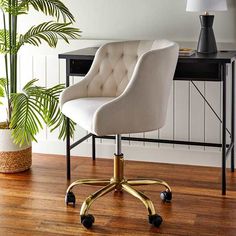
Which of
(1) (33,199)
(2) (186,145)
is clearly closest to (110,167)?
(2) (186,145)

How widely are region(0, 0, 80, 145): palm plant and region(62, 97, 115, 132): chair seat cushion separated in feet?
1.44

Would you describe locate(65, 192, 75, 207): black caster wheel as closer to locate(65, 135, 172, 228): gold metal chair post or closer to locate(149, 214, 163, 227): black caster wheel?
locate(65, 135, 172, 228): gold metal chair post

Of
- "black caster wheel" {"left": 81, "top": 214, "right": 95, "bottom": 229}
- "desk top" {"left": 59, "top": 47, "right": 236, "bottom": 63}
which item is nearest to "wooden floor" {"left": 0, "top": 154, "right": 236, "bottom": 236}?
"black caster wheel" {"left": 81, "top": 214, "right": 95, "bottom": 229}

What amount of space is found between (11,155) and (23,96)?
429 mm

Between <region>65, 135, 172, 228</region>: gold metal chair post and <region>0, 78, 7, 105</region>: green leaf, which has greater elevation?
<region>0, 78, 7, 105</region>: green leaf

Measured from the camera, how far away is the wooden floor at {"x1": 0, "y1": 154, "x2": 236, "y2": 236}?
9.78 ft

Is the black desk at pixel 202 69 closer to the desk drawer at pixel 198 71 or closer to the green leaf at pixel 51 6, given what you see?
the desk drawer at pixel 198 71

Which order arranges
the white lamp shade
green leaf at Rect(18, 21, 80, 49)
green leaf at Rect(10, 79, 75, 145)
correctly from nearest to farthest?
the white lamp shade < green leaf at Rect(10, 79, 75, 145) < green leaf at Rect(18, 21, 80, 49)

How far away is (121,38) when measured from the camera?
4168mm

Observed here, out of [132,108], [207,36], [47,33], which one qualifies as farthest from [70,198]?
[207,36]

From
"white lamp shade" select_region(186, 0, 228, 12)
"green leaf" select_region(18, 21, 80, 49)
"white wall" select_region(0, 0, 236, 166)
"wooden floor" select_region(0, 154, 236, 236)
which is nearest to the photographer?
"wooden floor" select_region(0, 154, 236, 236)

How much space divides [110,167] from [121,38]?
0.92m

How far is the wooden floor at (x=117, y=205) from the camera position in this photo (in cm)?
298

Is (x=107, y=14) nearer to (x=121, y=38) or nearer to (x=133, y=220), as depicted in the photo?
(x=121, y=38)
